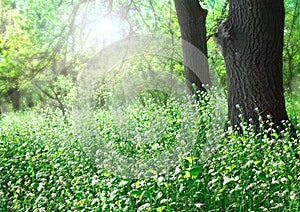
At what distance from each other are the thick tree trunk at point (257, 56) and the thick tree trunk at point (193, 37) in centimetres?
254

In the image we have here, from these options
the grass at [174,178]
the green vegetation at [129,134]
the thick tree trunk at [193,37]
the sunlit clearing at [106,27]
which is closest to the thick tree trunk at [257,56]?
the green vegetation at [129,134]

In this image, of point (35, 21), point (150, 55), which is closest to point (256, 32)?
point (150, 55)

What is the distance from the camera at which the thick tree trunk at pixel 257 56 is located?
562 centimetres

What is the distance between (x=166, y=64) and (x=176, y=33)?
8.00 ft

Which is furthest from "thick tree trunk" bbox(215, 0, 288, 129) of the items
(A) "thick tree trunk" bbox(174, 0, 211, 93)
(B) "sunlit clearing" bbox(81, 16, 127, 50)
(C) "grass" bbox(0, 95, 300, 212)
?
(B) "sunlit clearing" bbox(81, 16, 127, 50)

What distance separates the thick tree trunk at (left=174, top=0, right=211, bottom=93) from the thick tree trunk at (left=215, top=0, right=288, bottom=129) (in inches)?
99.9

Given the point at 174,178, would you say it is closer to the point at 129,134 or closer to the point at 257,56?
the point at 129,134

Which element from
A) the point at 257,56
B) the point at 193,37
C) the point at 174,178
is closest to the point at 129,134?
the point at 257,56

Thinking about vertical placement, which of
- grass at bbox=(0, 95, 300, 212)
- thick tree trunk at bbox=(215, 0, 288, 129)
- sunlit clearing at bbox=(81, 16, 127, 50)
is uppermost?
sunlit clearing at bbox=(81, 16, 127, 50)

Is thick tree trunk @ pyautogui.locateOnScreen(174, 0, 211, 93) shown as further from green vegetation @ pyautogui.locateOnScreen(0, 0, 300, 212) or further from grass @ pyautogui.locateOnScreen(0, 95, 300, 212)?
grass @ pyautogui.locateOnScreen(0, 95, 300, 212)

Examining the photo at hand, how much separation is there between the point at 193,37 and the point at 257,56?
2902 millimetres

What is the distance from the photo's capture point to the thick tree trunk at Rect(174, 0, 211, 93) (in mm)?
8273

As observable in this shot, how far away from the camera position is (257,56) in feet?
18.5

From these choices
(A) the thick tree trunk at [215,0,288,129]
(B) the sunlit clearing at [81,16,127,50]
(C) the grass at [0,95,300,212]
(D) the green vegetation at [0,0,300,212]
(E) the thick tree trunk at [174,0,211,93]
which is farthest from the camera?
(B) the sunlit clearing at [81,16,127,50]
